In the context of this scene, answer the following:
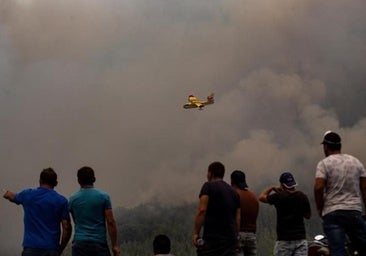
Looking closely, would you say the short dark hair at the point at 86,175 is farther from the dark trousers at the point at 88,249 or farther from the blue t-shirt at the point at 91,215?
the dark trousers at the point at 88,249

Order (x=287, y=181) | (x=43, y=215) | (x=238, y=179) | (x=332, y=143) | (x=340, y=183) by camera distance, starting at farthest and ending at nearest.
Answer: (x=238, y=179) < (x=287, y=181) < (x=43, y=215) < (x=332, y=143) < (x=340, y=183)

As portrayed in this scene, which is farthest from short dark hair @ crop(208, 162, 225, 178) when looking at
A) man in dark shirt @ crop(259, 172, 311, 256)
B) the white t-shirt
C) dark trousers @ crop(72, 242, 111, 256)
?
dark trousers @ crop(72, 242, 111, 256)

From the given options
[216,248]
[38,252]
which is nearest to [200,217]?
[216,248]

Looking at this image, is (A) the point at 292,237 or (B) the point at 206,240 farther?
(A) the point at 292,237

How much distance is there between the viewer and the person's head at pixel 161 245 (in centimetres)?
1268

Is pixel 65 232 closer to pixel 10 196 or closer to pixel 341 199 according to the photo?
pixel 10 196

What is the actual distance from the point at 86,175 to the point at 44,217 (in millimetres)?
1164

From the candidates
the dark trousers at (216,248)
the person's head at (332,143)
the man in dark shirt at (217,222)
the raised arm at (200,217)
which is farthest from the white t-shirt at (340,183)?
the raised arm at (200,217)

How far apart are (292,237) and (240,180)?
1.63 metres

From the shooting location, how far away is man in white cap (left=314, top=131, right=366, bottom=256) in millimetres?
12000

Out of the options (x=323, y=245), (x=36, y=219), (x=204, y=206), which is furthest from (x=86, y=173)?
(x=323, y=245)

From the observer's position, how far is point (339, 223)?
12000 millimetres

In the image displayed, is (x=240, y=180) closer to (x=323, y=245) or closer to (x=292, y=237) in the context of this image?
(x=292, y=237)

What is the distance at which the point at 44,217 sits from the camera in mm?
13344
